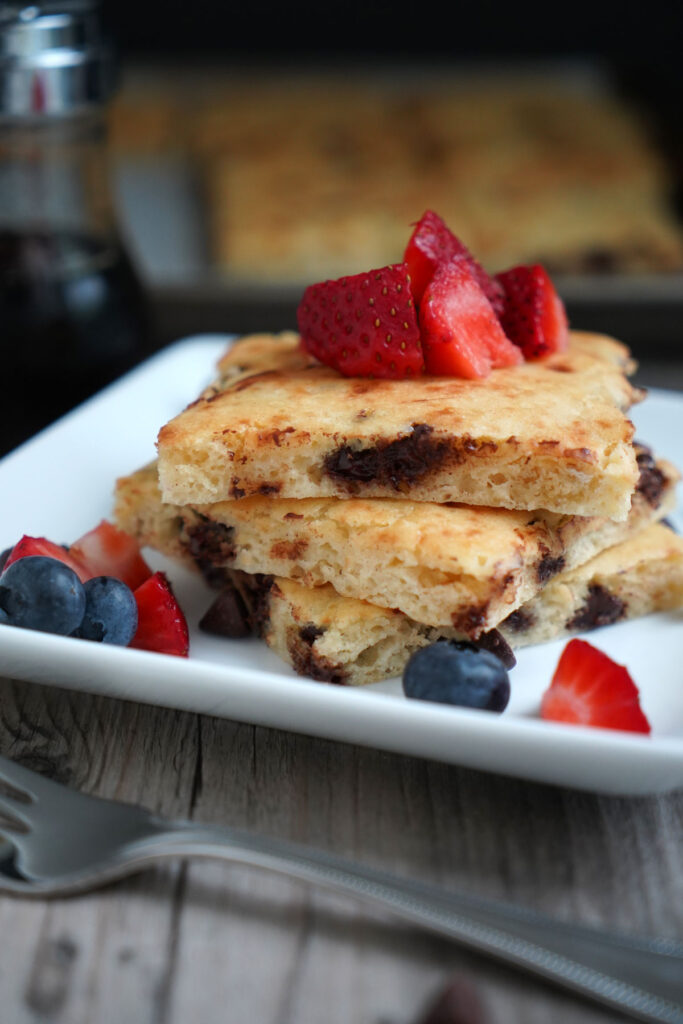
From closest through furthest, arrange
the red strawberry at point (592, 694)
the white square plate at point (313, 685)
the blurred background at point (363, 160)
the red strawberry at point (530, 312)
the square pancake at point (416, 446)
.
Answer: the white square plate at point (313, 685) → the red strawberry at point (592, 694) → the square pancake at point (416, 446) → the red strawberry at point (530, 312) → the blurred background at point (363, 160)

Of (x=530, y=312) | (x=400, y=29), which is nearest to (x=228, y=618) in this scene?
(x=530, y=312)

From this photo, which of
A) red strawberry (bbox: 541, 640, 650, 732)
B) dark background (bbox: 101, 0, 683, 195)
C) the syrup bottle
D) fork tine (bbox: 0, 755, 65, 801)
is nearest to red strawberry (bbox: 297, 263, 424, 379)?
red strawberry (bbox: 541, 640, 650, 732)

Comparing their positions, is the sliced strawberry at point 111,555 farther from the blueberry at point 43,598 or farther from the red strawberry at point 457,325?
the red strawberry at point 457,325

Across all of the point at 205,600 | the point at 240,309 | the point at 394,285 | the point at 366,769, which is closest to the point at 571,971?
the point at 366,769

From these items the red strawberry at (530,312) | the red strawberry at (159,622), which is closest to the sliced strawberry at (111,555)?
the red strawberry at (159,622)

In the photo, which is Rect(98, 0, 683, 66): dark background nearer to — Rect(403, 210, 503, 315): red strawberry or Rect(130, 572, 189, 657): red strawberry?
Rect(403, 210, 503, 315): red strawberry

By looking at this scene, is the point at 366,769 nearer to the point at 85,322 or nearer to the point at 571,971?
the point at 571,971
